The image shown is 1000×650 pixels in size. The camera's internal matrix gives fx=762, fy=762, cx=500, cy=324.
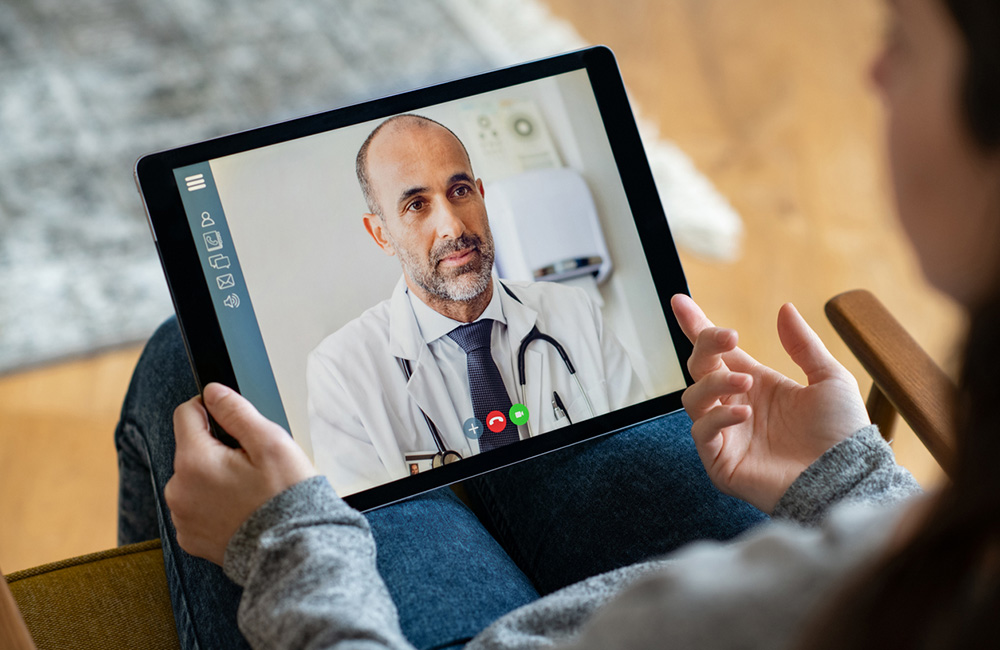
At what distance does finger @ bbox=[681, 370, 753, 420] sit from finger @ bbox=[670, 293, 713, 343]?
5 centimetres

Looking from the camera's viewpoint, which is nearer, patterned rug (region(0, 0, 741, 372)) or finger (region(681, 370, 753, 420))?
finger (region(681, 370, 753, 420))

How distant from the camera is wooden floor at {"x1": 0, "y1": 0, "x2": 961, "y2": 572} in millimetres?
1258

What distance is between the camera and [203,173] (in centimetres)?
60

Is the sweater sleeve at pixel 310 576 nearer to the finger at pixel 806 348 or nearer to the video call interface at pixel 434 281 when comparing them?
the video call interface at pixel 434 281

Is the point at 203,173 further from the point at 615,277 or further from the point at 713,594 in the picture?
the point at 713,594

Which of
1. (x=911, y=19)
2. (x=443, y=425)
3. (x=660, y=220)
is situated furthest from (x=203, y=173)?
(x=911, y=19)

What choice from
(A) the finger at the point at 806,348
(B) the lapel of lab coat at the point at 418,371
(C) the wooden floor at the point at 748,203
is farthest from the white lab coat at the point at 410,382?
(C) the wooden floor at the point at 748,203

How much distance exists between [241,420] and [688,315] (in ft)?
1.24

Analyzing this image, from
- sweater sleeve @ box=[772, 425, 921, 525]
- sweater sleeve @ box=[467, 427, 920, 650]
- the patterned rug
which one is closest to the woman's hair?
sweater sleeve @ box=[467, 427, 920, 650]

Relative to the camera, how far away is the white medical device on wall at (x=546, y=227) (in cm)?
66

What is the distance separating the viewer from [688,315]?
0.66 metres

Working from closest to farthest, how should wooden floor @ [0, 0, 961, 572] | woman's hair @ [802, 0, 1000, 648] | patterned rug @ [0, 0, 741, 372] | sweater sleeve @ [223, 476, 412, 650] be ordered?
1. woman's hair @ [802, 0, 1000, 648]
2. sweater sleeve @ [223, 476, 412, 650]
3. wooden floor @ [0, 0, 961, 572]
4. patterned rug @ [0, 0, 741, 372]

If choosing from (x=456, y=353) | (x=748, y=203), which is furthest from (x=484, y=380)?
(x=748, y=203)

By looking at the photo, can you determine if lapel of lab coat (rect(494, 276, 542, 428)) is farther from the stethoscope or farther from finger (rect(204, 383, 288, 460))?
finger (rect(204, 383, 288, 460))
